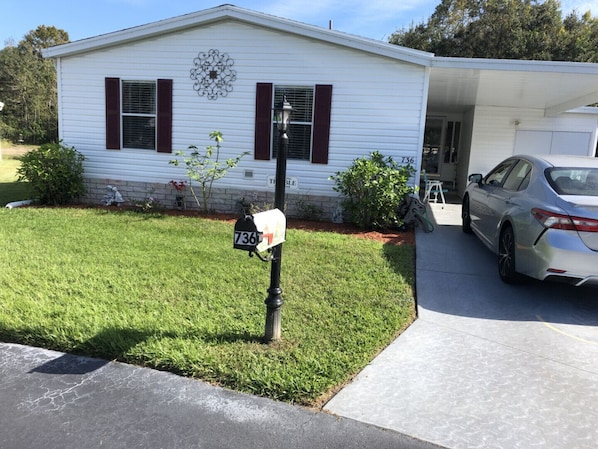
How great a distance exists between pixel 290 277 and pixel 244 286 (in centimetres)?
60

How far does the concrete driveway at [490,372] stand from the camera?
8.94ft

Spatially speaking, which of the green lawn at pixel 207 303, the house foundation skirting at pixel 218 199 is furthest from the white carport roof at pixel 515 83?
the green lawn at pixel 207 303

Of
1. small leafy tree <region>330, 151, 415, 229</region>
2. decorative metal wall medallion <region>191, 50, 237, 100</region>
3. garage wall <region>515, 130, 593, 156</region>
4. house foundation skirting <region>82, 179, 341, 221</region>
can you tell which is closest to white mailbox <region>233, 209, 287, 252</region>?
small leafy tree <region>330, 151, 415, 229</region>

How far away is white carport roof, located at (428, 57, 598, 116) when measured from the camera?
24.7ft

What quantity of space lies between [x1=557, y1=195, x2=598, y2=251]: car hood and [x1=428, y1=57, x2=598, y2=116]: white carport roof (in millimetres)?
3939

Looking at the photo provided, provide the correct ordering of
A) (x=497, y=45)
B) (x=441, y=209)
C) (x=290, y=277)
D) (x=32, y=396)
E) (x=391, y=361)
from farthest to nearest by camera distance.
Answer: (x=497, y=45), (x=441, y=209), (x=290, y=277), (x=391, y=361), (x=32, y=396)

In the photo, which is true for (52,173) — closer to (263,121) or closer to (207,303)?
(263,121)

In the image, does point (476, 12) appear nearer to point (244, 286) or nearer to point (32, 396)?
point (244, 286)

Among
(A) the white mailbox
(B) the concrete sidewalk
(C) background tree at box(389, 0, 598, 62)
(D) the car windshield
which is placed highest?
(C) background tree at box(389, 0, 598, 62)

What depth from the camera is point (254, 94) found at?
902 cm

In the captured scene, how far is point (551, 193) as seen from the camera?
4699 mm

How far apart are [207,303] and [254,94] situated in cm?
567

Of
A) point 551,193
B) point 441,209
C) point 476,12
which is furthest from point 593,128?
point 476,12

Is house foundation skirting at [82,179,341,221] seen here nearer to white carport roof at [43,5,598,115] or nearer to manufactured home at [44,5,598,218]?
manufactured home at [44,5,598,218]
